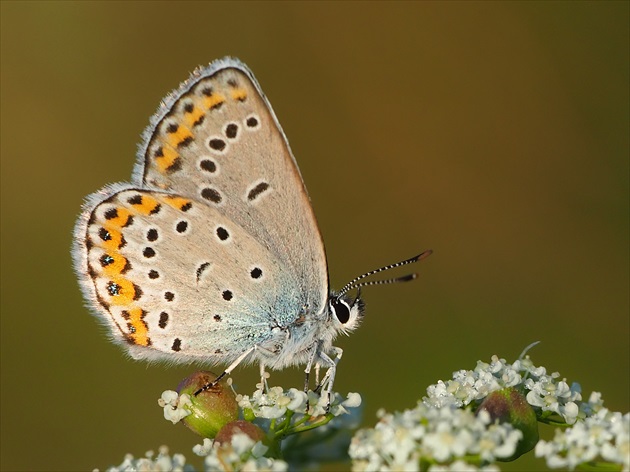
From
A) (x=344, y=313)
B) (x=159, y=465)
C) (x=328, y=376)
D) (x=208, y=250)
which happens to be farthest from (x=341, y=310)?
(x=159, y=465)

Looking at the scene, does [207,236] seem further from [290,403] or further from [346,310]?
[290,403]

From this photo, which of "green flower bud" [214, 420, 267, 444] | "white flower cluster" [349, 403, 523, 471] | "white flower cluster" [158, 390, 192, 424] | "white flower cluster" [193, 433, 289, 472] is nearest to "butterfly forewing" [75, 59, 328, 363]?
"white flower cluster" [158, 390, 192, 424]

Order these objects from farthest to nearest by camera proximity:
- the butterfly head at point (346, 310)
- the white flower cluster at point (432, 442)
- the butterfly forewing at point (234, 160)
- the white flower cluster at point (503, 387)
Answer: the butterfly head at point (346, 310) < the butterfly forewing at point (234, 160) < the white flower cluster at point (503, 387) < the white flower cluster at point (432, 442)

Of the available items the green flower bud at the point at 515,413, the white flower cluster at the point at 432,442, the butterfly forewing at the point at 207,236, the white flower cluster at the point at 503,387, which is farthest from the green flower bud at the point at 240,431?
the butterfly forewing at the point at 207,236

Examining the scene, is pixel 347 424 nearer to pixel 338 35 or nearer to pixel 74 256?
pixel 74 256

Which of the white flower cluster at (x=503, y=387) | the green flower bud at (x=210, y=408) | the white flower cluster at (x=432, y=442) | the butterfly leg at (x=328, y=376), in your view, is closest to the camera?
the white flower cluster at (x=432, y=442)

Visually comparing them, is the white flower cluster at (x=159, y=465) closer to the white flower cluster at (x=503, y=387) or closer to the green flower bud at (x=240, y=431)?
the green flower bud at (x=240, y=431)

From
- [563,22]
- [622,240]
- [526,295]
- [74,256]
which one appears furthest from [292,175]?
[563,22]

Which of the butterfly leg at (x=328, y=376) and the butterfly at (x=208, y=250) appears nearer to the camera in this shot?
the butterfly leg at (x=328, y=376)
